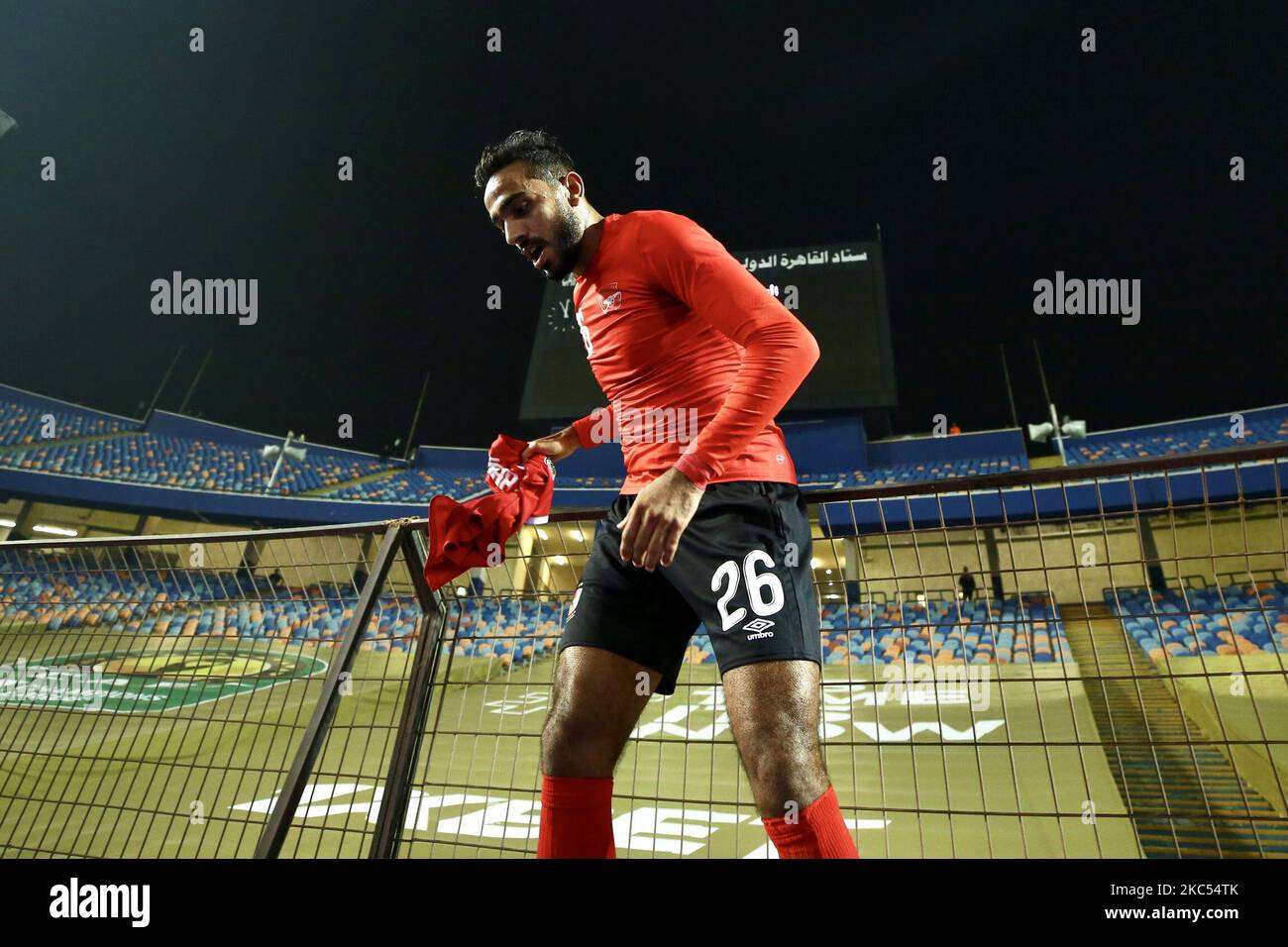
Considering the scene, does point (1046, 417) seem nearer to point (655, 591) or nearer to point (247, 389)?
point (655, 591)

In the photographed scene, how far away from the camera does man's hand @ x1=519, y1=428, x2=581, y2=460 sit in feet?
5.15

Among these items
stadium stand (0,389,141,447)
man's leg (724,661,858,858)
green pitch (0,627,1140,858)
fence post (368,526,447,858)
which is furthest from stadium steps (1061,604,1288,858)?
stadium stand (0,389,141,447)

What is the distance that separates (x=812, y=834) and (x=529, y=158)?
Answer: 4.19 ft

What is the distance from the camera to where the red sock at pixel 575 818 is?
3.62 feet

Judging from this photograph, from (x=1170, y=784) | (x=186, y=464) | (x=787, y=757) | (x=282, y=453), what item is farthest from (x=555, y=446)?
(x=186, y=464)

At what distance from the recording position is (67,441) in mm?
19734

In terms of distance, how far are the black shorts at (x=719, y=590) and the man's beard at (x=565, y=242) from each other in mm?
480

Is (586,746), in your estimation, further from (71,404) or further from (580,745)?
(71,404)

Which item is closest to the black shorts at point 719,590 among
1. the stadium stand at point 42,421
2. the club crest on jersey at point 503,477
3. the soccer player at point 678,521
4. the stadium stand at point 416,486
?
the soccer player at point 678,521

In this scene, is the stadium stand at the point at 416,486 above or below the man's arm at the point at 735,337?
above

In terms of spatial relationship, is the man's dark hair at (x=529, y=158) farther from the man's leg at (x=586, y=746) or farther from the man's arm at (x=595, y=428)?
the man's leg at (x=586, y=746)

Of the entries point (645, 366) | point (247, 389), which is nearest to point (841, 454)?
point (645, 366)

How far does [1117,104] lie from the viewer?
1520cm
